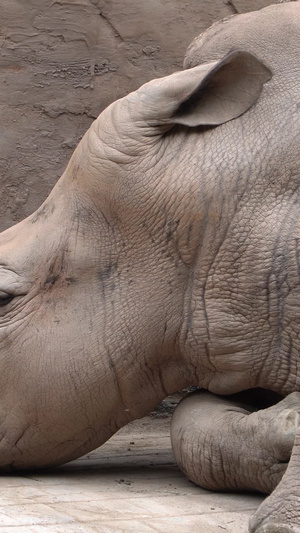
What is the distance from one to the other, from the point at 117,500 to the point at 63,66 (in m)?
2.79

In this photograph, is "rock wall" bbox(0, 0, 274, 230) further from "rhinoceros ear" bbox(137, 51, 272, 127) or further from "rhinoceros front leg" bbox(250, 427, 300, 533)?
"rhinoceros front leg" bbox(250, 427, 300, 533)

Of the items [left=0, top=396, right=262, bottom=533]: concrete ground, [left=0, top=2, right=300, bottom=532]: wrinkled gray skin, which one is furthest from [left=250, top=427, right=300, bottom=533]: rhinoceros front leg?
[left=0, top=2, right=300, bottom=532]: wrinkled gray skin

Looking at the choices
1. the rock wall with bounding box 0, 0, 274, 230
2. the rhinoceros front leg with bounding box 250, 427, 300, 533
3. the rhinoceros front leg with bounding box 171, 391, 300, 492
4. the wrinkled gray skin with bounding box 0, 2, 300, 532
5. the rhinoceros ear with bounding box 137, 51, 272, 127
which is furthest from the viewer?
the rock wall with bounding box 0, 0, 274, 230

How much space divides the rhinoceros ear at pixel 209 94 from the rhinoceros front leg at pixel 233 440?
3.27 feet

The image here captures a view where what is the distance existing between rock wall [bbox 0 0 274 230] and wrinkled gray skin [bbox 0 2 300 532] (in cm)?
152

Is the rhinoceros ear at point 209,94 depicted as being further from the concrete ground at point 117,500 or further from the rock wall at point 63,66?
the rock wall at point 63,66

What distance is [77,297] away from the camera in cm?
428

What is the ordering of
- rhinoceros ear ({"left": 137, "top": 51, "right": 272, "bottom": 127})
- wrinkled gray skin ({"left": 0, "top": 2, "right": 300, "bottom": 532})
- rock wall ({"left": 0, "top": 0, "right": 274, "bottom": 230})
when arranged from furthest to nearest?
rock wall ({"left": 0, "top": 0, "right": 274, "bottom": 230})
rhinoceros ear ({"left": 137, "top": 51, "right": 272, "bottom": 127})
wrinkled gray skin ({"left": 0, "top": 2, "right": 300, "bottom": 532})

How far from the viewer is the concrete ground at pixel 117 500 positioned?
3.40 m

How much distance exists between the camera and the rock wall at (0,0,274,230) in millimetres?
5922

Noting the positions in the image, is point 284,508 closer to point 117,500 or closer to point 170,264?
Result: point 117,500

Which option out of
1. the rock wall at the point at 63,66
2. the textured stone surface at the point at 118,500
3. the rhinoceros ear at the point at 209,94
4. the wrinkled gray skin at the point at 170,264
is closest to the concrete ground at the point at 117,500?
the textured stone surface at the point at 118,500

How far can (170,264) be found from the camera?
13.7 feet

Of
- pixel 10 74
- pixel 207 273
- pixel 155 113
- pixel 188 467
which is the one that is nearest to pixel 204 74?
pixel 155 113
